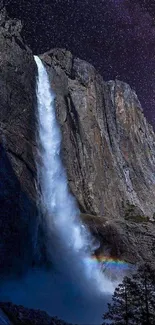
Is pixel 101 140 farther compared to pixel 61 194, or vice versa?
pixel 101 140

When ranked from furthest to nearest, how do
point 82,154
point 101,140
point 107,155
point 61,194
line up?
1. point 107,155
2. point 101,140
3. point 82,154
4. point 61,194

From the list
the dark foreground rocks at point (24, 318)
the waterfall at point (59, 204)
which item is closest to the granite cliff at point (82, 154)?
the waterfall at point (59, 204)

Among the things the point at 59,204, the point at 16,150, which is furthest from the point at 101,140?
the point at 16,150

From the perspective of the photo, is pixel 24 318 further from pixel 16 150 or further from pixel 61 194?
pixel 61 194

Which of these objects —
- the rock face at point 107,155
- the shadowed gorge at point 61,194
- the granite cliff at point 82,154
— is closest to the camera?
the shadowed gorge at point 61,194

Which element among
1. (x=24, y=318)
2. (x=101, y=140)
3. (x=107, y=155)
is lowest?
(x=24, y=318)

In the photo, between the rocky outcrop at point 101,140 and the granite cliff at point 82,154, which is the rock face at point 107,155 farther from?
→ the granite cliff at point 82,154

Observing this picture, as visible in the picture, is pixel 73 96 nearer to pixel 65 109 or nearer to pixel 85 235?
pixel 65 109

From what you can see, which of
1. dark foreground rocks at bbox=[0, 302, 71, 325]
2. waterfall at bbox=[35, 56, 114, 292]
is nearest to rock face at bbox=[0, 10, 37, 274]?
waterfall at bbox=[35, 56, 114, 292]
